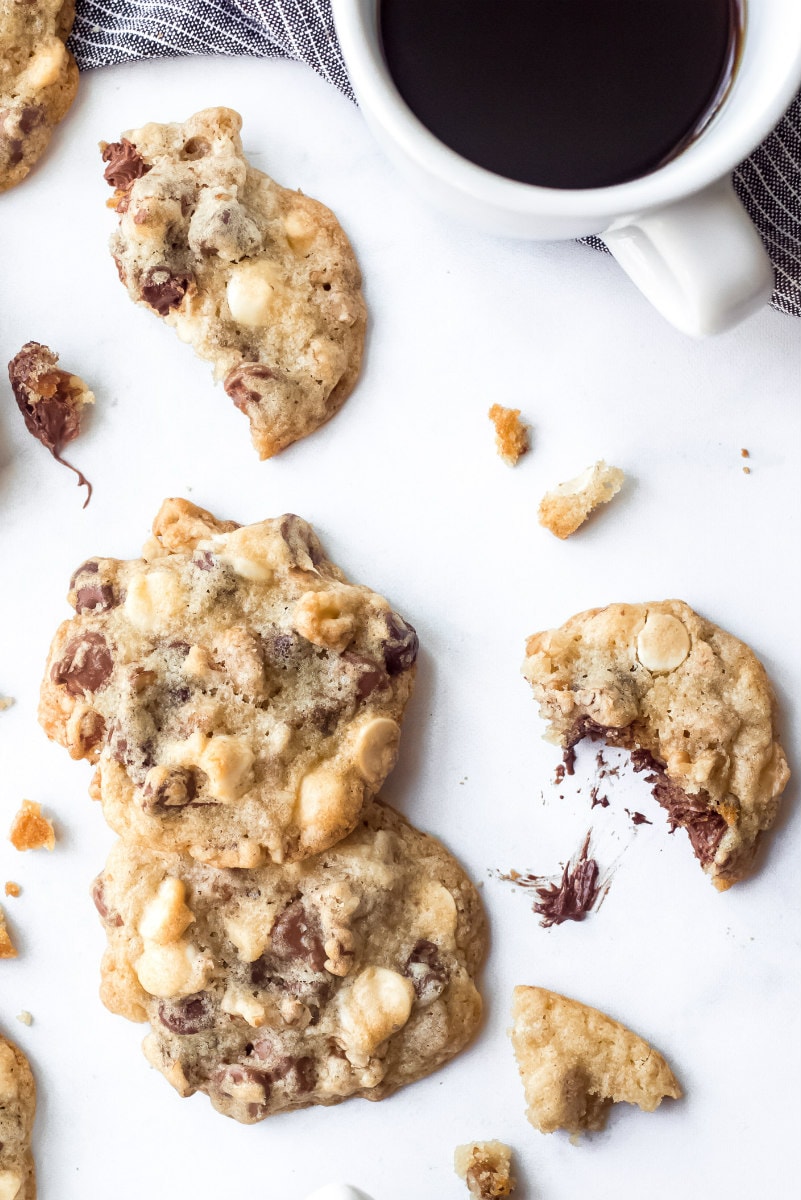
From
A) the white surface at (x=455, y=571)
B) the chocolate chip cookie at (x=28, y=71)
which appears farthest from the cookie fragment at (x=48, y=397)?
the chocolate chip cookie at (x=28, y=71)

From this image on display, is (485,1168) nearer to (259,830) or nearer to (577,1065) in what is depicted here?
(577,1065)

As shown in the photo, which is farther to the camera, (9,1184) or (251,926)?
(9,1184)

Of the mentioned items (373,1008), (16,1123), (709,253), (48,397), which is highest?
(709,253)

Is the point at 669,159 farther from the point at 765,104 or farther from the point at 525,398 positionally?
the point at 525,398

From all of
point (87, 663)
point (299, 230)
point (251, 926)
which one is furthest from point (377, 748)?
point (299, 230)

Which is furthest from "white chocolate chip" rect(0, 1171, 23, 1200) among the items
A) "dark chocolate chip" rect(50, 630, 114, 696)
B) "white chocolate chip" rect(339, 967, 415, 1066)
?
"dark chocolate chip" rect(50, 630, 114, 696)

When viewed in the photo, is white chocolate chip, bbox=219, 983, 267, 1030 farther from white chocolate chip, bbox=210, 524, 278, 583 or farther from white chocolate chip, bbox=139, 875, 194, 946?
white chocolate chip, bbox=210, 524, 278, 583
